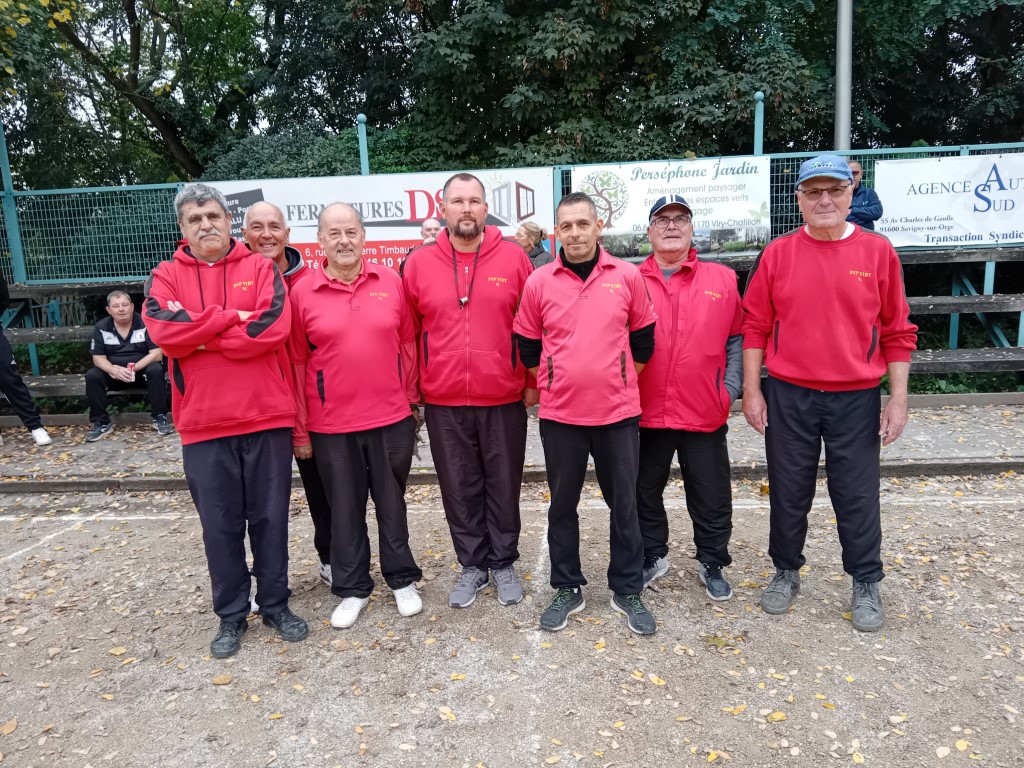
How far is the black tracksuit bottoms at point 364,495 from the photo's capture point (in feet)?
12.1

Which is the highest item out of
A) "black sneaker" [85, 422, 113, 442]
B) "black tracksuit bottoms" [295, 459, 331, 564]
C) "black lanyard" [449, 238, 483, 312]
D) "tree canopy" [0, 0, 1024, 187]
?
"tree canopy" [0, 0, 1024, 187]

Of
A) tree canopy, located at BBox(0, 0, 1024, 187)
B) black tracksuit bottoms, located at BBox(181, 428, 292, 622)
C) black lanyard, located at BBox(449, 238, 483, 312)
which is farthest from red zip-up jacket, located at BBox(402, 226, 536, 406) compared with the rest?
tree canopy, located at BBox(0, 0, 1024, 187)

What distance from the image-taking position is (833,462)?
3691 mm

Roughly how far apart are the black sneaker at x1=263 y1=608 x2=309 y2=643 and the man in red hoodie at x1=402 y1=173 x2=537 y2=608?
2.57 feet

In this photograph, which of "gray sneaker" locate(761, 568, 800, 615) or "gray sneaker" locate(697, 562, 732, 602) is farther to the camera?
"gray sneaker" locate(697, 562, 732, 602)

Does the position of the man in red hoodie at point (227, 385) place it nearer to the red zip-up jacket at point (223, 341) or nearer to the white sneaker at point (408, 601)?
the red zip-up jacket at point (223, 341)

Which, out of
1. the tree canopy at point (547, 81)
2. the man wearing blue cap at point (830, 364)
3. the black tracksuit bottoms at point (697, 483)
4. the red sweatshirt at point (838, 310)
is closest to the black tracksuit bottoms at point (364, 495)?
the black tracksuit bottoms at point (697, 483)

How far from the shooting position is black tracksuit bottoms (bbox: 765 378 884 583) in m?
3.60

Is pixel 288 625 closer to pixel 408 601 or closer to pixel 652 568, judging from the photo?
pixel 408 601

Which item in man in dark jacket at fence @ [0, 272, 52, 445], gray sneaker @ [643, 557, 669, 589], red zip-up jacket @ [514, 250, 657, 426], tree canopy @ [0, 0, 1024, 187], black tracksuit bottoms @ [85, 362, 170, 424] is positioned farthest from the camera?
tree canopy @ [0, 0, 1024, 187]

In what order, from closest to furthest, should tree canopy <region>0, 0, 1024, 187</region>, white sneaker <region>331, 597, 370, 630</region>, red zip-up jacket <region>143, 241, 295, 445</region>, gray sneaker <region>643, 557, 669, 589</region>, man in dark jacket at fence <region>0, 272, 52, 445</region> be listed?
red zip-up jacket <region>143, 241, 295, 445</region> < white sneaker <region>331, 597, 370, 630</region> < gray sneaker <region>643, 557, 669, 589</region> < man in dark jacket at fence <region>0, 272, 52, 445</region> < tree canopy <region>0, 0, 1024, 187</region>

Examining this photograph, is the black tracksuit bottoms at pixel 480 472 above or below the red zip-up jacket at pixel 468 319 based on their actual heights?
below

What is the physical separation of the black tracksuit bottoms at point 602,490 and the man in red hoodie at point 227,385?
4.35 ft

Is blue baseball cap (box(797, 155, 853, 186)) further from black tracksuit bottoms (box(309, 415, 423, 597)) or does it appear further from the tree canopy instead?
the tree canopy
